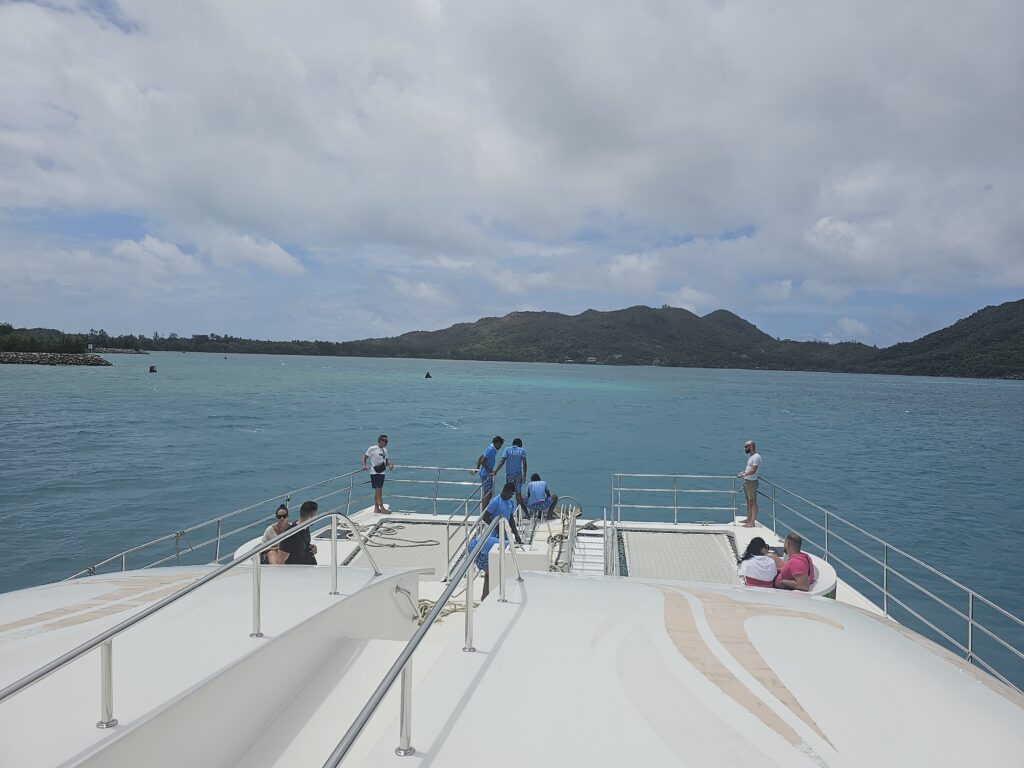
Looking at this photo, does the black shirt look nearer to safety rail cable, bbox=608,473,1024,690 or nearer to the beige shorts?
safety rail cable, bbox=608,473,1024,690

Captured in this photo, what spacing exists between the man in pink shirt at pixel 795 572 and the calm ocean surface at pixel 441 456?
34.1 feet

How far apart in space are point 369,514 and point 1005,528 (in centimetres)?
2285

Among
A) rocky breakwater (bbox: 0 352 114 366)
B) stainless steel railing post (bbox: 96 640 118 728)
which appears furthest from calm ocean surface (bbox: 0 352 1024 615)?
rocky breakwater (bbox: 0 352 114 366)

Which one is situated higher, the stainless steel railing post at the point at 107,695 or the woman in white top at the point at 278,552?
the stainless steel railing post at the point at 107,695

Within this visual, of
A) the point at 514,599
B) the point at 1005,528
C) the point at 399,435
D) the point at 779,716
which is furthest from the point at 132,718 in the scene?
the point at 399,435

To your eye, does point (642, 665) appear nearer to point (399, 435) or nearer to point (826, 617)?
point (826, 617)

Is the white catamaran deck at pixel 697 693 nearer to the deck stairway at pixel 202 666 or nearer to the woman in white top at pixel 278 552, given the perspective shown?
the deck stairway at pixel 202 666

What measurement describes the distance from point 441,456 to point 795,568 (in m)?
31.0

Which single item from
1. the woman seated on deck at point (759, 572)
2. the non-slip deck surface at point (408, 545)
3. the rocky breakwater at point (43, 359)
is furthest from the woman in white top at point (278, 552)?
the rocky breakwater at point (43, 359)

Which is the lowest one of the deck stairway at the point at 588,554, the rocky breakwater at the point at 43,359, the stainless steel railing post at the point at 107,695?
the deck stairway at the point at 588,554

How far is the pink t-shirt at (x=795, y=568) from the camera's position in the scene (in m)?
7.50

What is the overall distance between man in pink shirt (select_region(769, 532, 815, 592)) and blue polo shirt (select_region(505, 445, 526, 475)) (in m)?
5.99

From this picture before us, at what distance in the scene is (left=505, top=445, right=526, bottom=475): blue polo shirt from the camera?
12.7 meters

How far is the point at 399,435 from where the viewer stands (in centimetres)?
Answer: 4631
